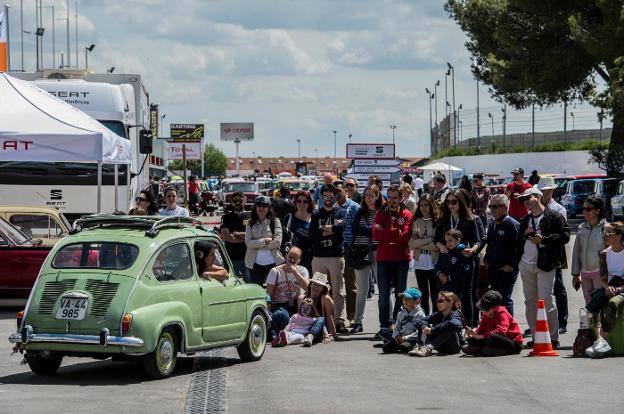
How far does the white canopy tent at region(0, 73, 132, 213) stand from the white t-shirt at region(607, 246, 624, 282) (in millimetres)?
9372

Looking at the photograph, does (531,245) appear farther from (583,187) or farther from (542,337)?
(583,187)

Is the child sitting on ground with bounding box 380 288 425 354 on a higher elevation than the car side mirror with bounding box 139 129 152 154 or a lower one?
lower

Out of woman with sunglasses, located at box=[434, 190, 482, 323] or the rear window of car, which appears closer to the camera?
the rear window of car

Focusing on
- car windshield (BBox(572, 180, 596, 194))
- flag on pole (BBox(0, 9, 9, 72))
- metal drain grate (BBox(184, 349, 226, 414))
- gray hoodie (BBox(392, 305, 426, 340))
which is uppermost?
flag on pole (BBox(0, 9, 9, 72))

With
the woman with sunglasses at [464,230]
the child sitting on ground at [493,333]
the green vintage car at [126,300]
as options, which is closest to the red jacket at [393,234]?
the woman with sunglasses at [464,230]

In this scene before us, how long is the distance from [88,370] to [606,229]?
19.8ft

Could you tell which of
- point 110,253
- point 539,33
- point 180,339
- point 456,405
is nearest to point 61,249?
point 110,253

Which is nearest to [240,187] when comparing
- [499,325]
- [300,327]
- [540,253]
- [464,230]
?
[300,327]

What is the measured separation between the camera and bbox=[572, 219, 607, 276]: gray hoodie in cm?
1527

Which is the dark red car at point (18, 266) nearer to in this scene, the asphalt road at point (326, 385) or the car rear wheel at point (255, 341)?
the asphalt road at point (326, 385)

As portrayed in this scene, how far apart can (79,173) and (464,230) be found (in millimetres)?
12532

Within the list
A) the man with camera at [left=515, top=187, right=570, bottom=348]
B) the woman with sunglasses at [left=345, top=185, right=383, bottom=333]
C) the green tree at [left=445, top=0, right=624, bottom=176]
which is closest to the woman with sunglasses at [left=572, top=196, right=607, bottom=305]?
the man with camera at [left=515, top=187, right=570, bottom=348]

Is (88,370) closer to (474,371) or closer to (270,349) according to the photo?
(270,349)

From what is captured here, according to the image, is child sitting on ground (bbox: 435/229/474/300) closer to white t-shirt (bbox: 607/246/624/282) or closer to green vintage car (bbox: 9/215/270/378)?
white t-shirt (bbox: 607/246/624/282)
